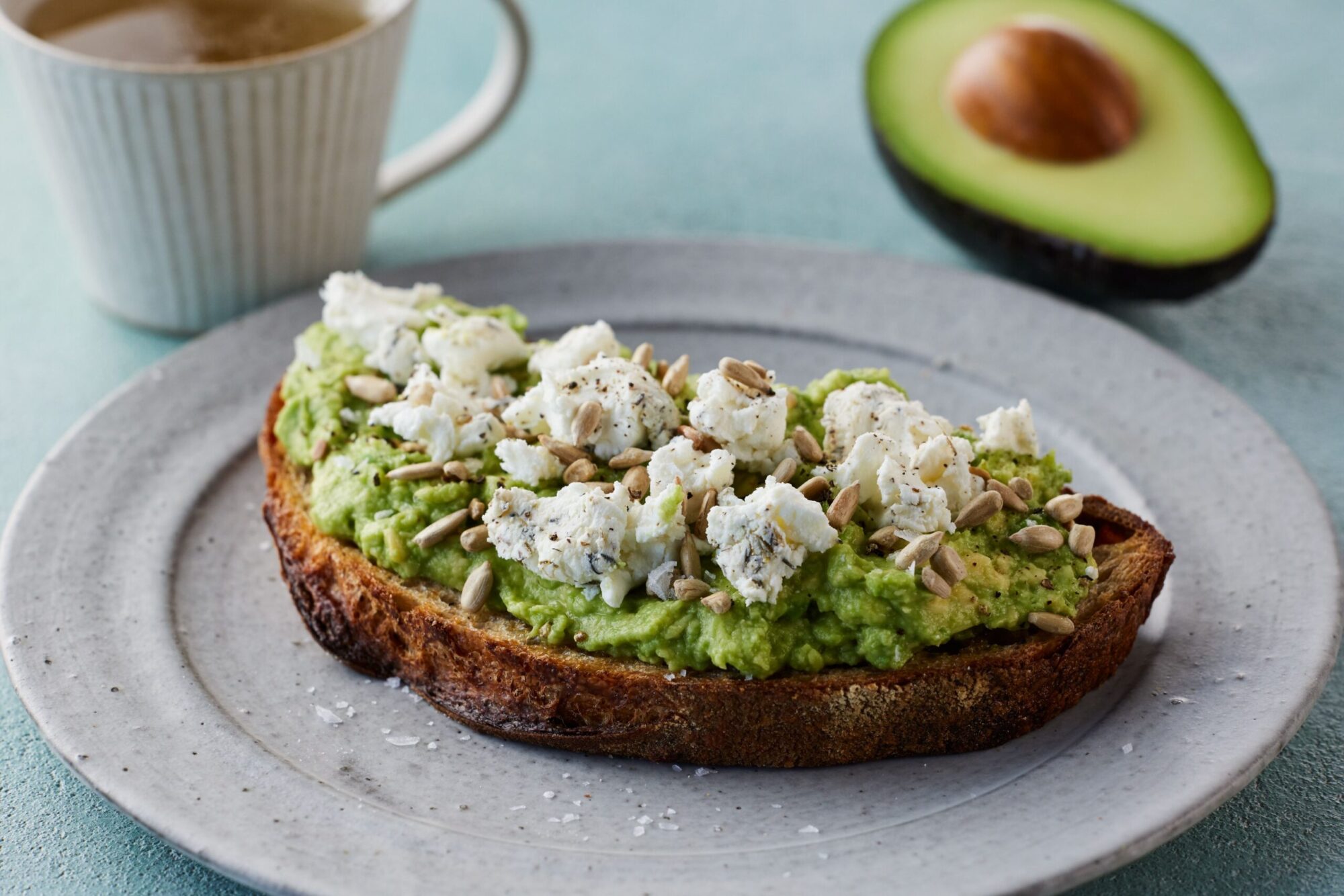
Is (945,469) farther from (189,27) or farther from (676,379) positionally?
(189,27)

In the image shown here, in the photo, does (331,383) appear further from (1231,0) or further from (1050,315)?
(1231,0)

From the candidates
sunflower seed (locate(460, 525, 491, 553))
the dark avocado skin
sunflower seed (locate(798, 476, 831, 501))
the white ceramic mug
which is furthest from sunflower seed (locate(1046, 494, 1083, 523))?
the white ceramic mug

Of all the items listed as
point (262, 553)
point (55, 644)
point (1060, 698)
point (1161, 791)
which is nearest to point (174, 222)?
point (262, 553)

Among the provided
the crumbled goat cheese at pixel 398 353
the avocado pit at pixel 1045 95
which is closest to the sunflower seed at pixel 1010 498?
the crumbled goat cheese at pixel 398 353

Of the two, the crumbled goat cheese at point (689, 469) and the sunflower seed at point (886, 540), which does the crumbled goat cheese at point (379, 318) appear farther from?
the sunflower seed at point (886, 540)

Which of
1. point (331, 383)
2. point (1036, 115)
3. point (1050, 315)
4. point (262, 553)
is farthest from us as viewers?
point (1036, 115)

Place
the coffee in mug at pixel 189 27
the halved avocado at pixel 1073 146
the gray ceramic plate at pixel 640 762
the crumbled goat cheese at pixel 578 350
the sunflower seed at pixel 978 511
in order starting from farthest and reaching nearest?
the halved avocado at pixel 1073 146, the coffee in mug at pixel 189 27, the crumbled goat cheese at pixel 578 350, the sunflower seed at pixel 978 511, the gray ceramic plate at pixel 640 762
